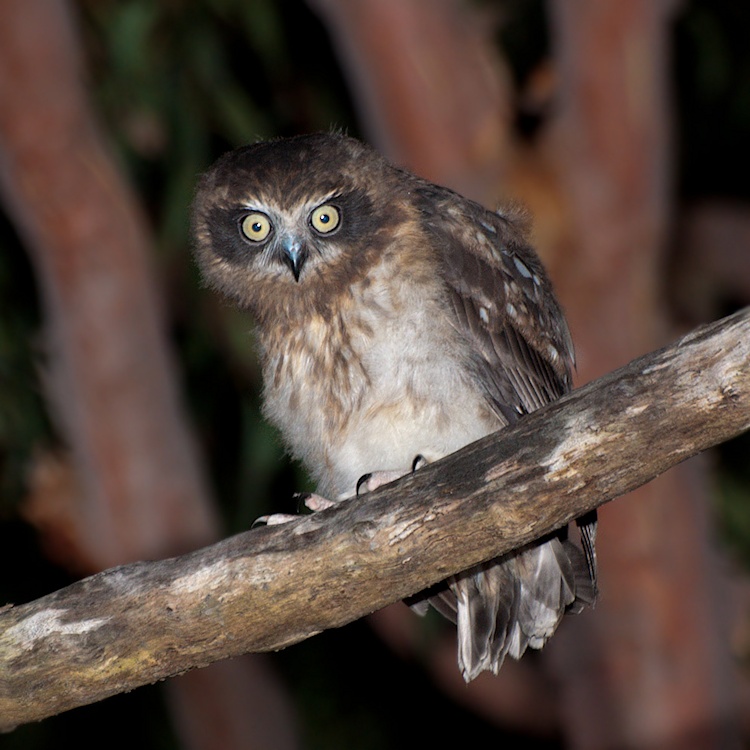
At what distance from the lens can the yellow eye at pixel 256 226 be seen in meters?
3.93

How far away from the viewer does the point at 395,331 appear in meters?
3.62

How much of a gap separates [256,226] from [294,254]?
0.22 metres

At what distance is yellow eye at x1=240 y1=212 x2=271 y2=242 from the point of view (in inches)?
155

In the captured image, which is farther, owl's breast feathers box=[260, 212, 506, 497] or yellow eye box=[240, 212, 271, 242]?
yellow eye box=[240, 212, 271, 242]

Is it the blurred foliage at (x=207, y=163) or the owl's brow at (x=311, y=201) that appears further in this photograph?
the blurred foliage at (x=207, y=163)

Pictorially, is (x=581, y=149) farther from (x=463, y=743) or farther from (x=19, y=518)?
(x=463, y=743)

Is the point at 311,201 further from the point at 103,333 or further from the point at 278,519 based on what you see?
the point at 103,333

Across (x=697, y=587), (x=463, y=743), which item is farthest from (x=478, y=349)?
(x=463, y=743)

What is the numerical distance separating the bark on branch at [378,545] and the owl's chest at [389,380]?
63cm

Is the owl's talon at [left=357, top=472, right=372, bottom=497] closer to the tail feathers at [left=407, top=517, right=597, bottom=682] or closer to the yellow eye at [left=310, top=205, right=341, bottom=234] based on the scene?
the tail feathers at [left=407, top=517, right=597, bottom=682]

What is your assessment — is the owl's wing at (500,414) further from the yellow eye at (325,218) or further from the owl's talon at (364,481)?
the owl's talon at (364,481)

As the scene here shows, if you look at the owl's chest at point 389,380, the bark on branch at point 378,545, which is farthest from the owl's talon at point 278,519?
the owl's chest at point 389,380

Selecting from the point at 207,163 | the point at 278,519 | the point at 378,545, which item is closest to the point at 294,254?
the point at 278,519

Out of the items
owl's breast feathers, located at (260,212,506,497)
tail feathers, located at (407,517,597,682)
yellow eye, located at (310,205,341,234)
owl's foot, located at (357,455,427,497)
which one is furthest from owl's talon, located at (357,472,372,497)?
yellow eye, located at (310,205,341,234)
